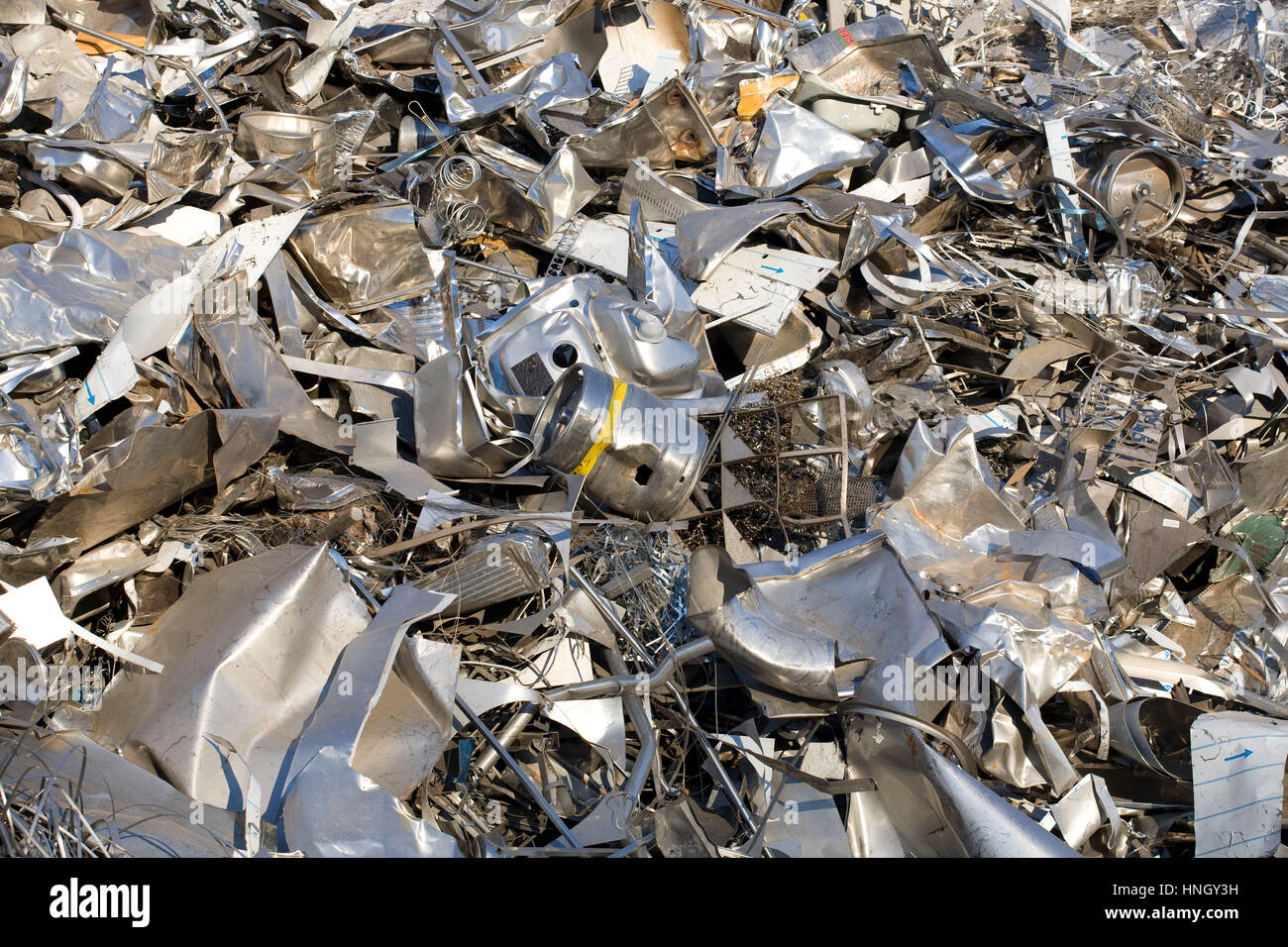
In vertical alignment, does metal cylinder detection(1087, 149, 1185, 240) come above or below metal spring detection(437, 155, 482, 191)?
below

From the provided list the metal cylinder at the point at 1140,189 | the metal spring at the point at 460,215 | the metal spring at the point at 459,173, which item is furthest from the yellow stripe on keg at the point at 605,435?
the metal cylinder at the point at 1140,189

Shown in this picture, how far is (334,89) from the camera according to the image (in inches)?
194

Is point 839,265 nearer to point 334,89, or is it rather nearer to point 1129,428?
point 1129,428

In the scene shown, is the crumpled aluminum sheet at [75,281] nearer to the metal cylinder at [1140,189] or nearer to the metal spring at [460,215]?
the metal spring at [460,215]

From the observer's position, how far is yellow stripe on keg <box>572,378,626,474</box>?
320 cm

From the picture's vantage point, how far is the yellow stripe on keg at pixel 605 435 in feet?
10.5

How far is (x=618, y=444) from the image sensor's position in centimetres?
323

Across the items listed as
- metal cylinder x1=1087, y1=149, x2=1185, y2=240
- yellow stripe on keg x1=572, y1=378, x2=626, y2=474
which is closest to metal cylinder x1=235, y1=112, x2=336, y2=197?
yellow stripe on keg x1=572, y1=378, x2=626, y2=474

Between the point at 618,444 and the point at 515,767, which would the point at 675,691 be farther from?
the point at 618,444

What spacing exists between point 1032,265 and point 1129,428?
99 centimetres

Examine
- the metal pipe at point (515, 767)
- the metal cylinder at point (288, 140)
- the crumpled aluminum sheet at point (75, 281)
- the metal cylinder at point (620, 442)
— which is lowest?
the metal pipe at point (515, 767)

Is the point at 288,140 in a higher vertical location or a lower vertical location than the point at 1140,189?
higher

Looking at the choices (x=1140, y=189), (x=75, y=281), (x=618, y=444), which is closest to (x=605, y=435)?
(x=618, y=444)

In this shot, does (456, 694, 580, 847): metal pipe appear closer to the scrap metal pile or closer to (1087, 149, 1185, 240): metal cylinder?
the scrap metal pile
